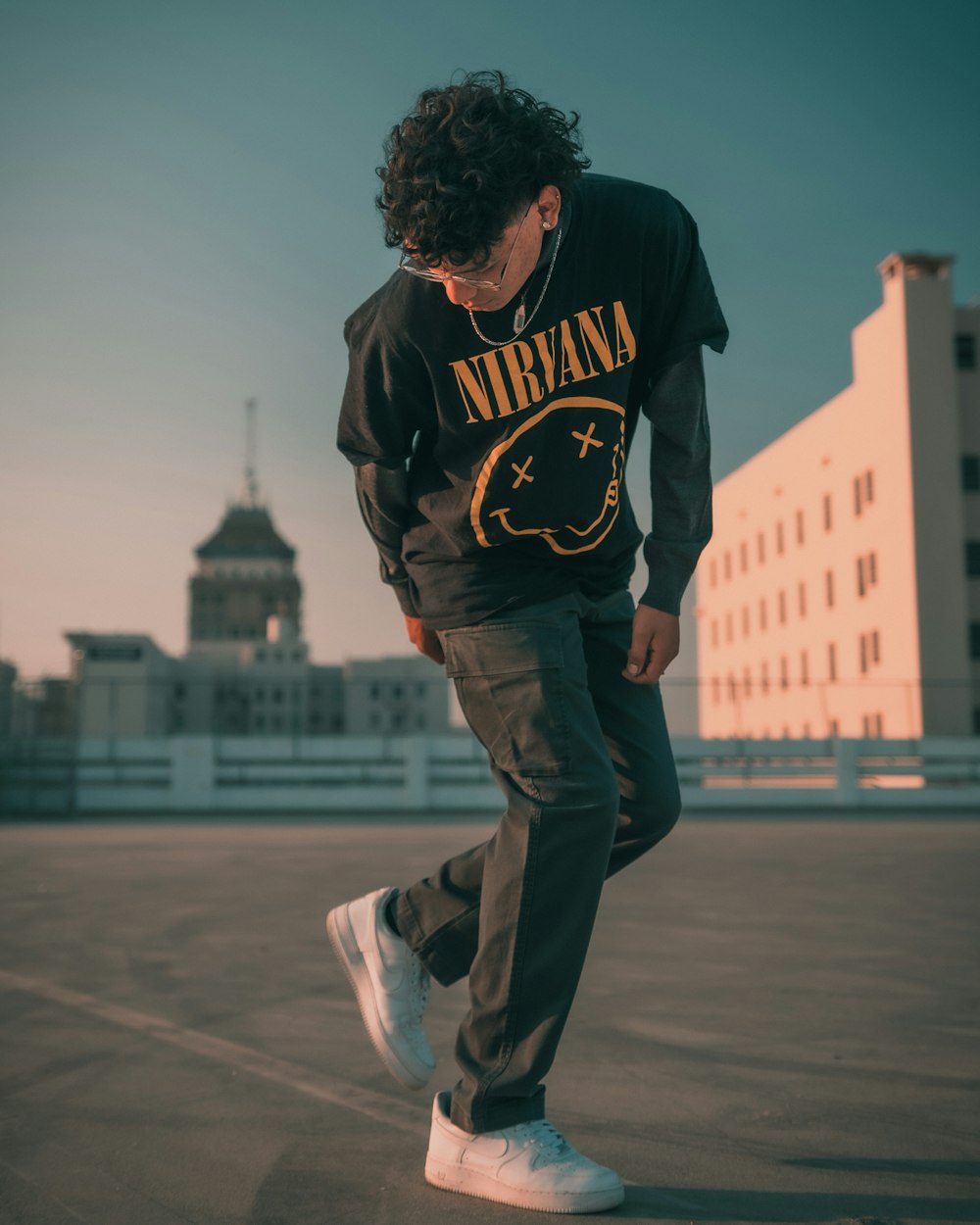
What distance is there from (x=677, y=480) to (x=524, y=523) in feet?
1.16

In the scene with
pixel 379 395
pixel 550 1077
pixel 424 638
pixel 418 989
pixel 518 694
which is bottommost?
pixel 550 1077

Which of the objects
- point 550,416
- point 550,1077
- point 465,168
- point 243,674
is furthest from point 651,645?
point 243,674

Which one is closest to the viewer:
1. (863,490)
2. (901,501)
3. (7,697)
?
(7,697)

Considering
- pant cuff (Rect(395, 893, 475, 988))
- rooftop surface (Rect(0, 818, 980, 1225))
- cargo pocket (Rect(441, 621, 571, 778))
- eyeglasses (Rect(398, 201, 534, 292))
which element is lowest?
rooftop surface (Rect(0, 818, 980, 1225))

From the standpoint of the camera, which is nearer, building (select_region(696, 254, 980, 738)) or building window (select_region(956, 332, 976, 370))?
building (select_region(696, 254, 980, 738))

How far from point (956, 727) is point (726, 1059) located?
27.7 meters

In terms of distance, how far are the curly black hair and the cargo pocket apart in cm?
60

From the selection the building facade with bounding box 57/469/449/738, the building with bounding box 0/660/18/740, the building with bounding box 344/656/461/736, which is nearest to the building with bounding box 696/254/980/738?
the building facade with bounding box 57/469/449/738

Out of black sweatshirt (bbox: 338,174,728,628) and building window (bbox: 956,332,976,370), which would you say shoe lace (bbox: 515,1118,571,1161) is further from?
building window (bbox: 956,332,976,370)

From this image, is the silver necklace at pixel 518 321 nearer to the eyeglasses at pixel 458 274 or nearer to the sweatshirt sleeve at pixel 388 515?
the eyeglasses at pixel 458 274

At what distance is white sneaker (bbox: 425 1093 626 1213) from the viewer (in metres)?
1.72

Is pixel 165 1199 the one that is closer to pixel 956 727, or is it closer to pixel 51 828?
pixel 51 828

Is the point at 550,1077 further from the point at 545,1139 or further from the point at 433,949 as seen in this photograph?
the point at 545,1139

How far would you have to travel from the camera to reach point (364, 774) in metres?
20.5
